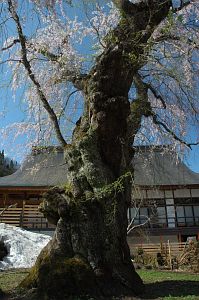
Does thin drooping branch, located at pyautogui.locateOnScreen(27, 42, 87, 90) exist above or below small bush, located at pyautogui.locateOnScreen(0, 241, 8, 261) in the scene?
above

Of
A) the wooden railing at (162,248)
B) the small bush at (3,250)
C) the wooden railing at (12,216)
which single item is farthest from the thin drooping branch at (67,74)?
the wooden railing at (12,216)

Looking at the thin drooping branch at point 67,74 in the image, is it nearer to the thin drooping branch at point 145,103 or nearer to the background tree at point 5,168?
the thin drooping branch at point 145,103

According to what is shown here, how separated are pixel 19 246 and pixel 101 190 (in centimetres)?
818

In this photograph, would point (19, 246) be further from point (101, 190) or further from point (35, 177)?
point (35, 177)

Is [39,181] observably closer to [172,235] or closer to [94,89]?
[172,235]

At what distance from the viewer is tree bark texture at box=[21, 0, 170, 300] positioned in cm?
473

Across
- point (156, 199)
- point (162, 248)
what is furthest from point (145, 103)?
point (156, 199)

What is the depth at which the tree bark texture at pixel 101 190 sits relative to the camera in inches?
186

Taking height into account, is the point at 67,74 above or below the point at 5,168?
below

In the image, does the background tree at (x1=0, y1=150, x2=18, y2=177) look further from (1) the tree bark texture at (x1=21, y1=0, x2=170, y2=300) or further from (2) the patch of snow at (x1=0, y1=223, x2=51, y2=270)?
(1) the tree bark texture at (x1=21, y1=0, x2=170, y2=300)

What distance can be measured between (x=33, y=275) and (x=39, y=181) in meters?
15.7

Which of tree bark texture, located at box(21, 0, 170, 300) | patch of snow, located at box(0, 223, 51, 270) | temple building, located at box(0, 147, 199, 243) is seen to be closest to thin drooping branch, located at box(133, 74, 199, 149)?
tree bark texture, located at box(21, 0, 170, 300)

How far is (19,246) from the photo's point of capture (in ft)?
40.8

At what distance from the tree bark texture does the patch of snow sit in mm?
6584
